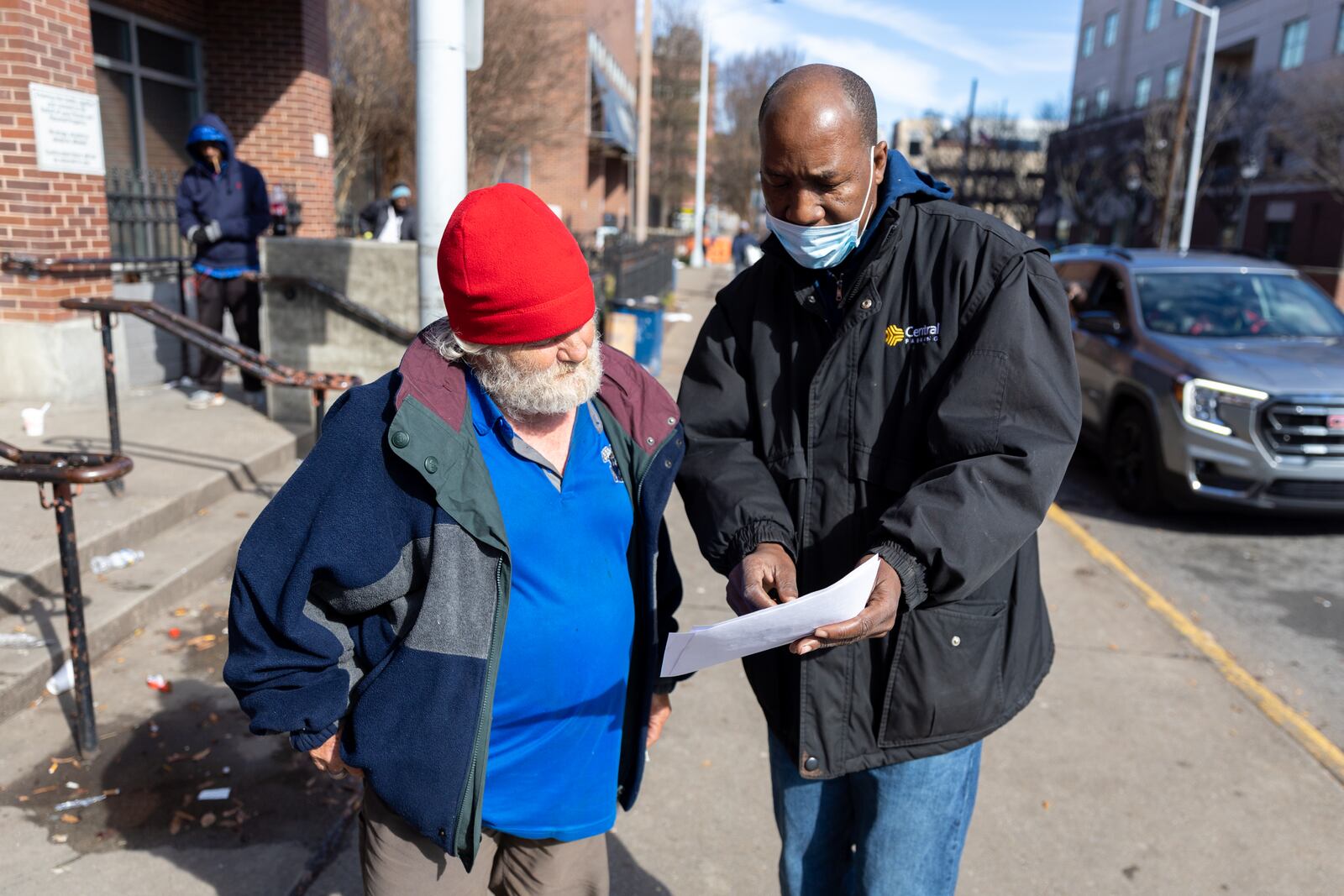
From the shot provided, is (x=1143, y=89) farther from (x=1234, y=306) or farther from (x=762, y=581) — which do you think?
(x=762, y=581)

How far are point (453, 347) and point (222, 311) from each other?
6841mm

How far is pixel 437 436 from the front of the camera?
5.56 feet

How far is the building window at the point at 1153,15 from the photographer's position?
47812 mm

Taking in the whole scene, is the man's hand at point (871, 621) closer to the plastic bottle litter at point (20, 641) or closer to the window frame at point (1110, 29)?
the plastic bottle litter at point (20, 641)

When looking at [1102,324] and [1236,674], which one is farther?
[1102,324]

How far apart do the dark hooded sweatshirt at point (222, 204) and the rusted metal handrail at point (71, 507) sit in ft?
15.2

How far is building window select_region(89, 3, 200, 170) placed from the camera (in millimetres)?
9438

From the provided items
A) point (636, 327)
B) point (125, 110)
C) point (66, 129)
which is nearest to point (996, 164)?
point (636, 327)

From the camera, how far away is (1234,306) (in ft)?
25.0

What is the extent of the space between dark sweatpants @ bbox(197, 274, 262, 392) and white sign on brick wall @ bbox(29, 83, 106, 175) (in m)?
1.09

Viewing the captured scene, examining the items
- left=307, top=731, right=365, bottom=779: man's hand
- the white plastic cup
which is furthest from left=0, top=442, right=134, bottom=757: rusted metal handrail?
the white plastic cup

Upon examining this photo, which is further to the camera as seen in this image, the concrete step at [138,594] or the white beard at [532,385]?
the concrete step at [138,594]

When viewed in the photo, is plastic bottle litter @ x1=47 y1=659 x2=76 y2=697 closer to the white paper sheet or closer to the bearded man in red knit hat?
the bearded man in red knit hat

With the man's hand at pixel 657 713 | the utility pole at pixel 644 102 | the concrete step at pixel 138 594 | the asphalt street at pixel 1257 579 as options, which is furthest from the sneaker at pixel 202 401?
the utility pole at pixel 644 102
